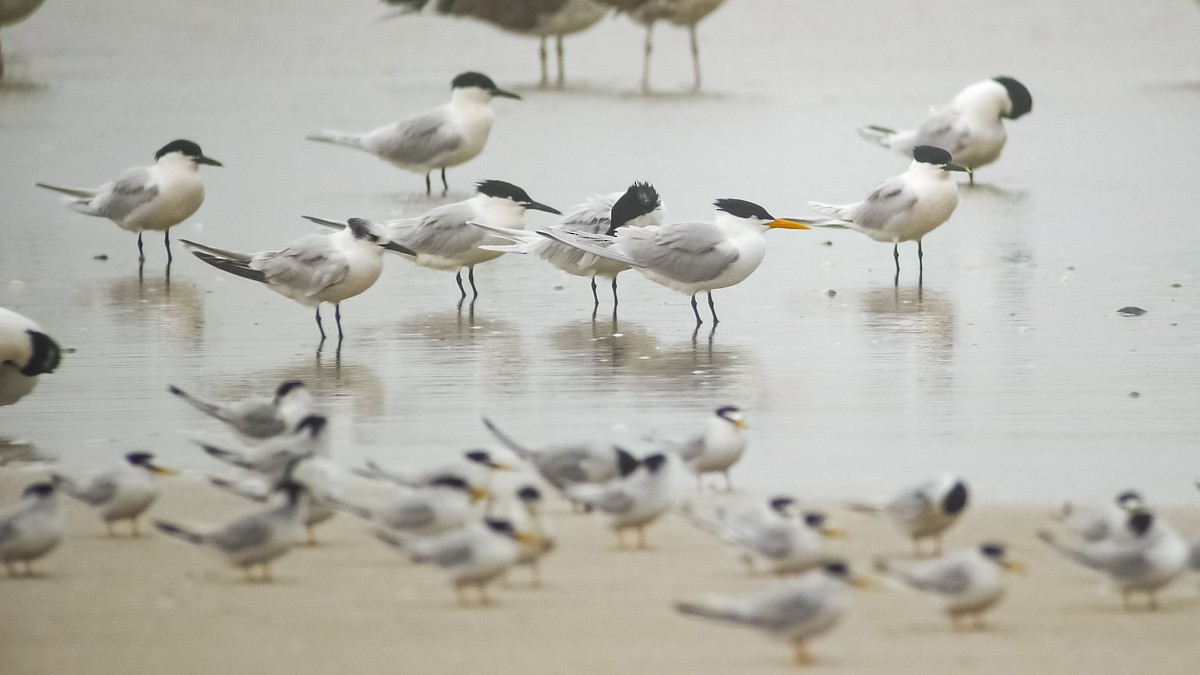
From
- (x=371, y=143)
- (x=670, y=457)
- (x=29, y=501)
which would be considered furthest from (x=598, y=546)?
(x=371, y=143)

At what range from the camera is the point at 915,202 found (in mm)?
8844

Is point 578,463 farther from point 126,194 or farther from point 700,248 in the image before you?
point 126,194

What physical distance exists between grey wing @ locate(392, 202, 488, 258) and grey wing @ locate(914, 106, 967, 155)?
448 centimetres

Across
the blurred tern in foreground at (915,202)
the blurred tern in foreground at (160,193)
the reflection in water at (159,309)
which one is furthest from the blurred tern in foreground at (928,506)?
the blurred tern in foreground at (160,193)

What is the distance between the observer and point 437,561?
427 centimetres

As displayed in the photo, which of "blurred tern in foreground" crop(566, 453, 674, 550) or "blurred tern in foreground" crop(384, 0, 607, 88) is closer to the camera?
"blurred tern in foreground" crop(566, 453, 674, 550)

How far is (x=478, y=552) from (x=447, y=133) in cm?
745

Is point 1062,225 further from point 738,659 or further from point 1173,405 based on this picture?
point 738,659

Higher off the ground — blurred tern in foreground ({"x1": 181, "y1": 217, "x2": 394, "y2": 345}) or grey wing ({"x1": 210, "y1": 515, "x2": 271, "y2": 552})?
blurred tern in foreground ({"x1": 181, "y1": 217, "x2": 394, "y2": 345})

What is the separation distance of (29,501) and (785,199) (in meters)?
7.31

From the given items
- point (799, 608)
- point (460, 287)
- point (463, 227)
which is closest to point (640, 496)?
point (799, 608)

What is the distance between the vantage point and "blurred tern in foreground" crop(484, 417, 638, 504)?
4.90m

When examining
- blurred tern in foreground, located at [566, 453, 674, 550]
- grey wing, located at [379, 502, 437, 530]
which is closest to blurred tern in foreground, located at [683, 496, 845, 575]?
blurred tern in foreground, located at [566, 453, 674, 550]

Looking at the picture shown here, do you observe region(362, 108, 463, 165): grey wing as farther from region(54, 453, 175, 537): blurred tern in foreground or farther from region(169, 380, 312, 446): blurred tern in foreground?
region(54, 453, 175, 537): blurred tern in foreground
